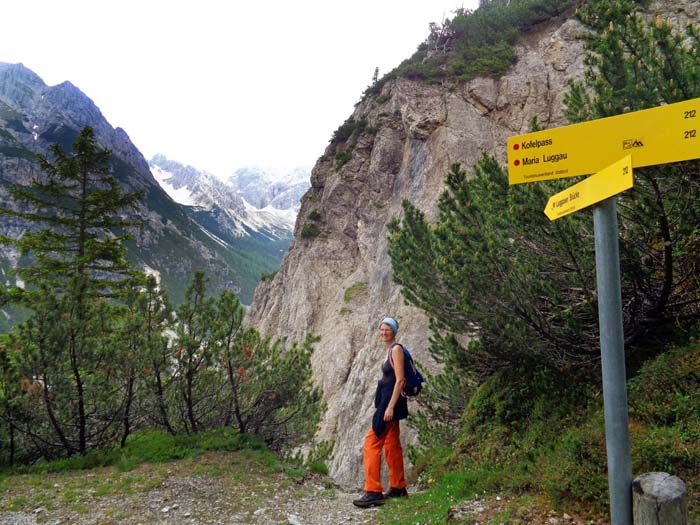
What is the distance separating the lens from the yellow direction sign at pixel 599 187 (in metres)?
2.36

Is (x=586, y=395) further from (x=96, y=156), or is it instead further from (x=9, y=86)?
(x=9, y=86)

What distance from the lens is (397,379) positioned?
5828 millimetres

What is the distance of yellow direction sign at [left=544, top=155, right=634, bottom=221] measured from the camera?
92.8 inches

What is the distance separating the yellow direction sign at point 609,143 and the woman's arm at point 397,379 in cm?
349

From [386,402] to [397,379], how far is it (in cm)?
44

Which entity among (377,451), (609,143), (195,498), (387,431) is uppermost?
(609,143)

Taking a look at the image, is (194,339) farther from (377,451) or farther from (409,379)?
(409,379)

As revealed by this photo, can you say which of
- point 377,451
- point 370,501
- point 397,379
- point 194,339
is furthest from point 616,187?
point 194,339

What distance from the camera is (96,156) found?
1616 cm

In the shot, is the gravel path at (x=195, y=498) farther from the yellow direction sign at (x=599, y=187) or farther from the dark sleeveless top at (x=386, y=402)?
the yellow direction sign at (x=599, y=187)

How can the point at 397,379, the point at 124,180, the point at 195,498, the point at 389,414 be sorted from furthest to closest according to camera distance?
the point at 124,180 < the point at 195,498 < the point at 397,379 < the point at 389,414

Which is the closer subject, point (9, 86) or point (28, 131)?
point (28, 131)

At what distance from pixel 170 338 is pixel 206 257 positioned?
573 ft

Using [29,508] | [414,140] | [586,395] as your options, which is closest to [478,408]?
[586,395]
